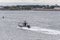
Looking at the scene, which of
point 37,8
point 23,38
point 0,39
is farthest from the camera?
point 37,8

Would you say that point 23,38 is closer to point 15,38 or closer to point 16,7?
point 15,38

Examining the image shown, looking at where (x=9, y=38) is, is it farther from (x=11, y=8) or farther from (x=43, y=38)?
(x=11, y=8)

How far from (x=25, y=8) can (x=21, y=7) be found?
5.92 ft

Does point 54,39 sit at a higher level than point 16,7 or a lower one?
higher

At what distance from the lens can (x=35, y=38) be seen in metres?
30.4

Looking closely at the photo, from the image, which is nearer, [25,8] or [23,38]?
[23,38]

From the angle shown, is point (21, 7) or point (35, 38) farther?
point (21, 7)

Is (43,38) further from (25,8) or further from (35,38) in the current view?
(25,8)

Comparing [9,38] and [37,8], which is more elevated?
[9,38]

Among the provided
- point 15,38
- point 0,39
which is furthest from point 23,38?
point 0,39

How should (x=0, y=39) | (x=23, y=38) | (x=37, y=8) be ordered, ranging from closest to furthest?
(x=0, y=39) → (x=23, y=38) → (x=37, y=8)

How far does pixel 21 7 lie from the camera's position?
140 metres

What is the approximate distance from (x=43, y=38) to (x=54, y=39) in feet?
4.50

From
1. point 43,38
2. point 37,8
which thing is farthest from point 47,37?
point 37,8
